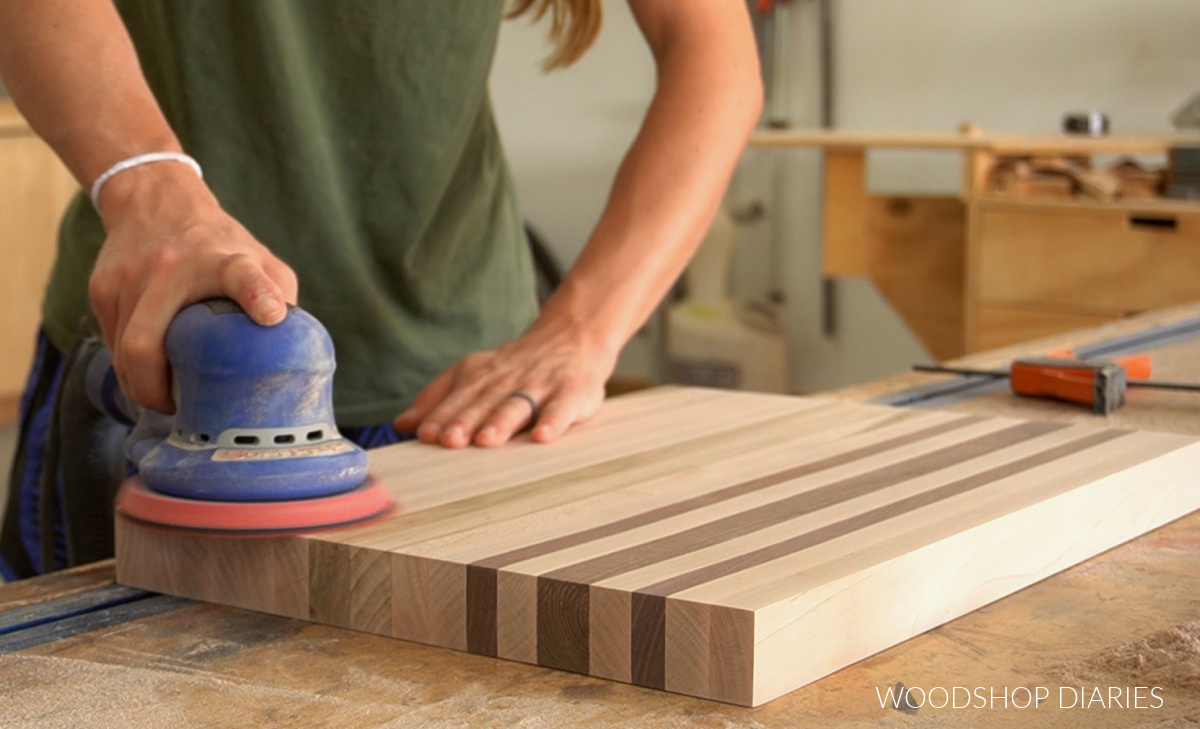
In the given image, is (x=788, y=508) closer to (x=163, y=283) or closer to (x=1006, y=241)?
(x=163, y=283)

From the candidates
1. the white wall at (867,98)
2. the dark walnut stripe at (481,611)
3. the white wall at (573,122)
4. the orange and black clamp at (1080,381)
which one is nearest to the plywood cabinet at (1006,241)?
the white wall at (867,98)

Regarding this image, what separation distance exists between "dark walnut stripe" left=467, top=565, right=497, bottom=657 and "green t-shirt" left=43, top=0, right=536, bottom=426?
2.13 ft

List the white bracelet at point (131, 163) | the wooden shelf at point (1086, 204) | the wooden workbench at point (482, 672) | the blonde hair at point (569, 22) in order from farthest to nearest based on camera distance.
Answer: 1. the wooden shelf at point (1086, 204)
2. the blonde hair at point (569, 22)
3. the white bracelet at point (131, 163)
4. the wooden workbench at point (482, 672)

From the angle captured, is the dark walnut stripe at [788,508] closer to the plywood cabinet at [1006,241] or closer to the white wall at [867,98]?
the plywood cabinet at [1006,241]

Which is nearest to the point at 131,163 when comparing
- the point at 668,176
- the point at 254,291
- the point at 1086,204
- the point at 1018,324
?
the point at 254,291

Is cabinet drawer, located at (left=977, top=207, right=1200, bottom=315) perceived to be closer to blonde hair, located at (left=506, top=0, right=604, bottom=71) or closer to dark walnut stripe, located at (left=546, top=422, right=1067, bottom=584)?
blonde hair, located at (left=506, top=0, right=604, bottom=71)

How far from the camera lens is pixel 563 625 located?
701 millimetres

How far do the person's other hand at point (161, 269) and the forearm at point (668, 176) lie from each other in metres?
0.44

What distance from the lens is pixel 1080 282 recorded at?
3.05 meters

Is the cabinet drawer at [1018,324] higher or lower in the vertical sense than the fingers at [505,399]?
lower

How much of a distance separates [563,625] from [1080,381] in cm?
73

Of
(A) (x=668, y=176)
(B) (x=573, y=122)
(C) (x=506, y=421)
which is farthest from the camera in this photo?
(B) (x=573, y=122)

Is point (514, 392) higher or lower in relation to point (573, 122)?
lower

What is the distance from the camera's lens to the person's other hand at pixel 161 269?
0.81 metres
